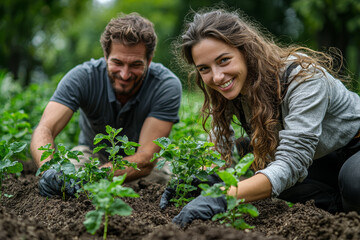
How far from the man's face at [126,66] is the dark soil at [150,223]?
1.14 metres

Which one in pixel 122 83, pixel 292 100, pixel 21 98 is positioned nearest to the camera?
pixel 292 100

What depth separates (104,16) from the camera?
31875mm

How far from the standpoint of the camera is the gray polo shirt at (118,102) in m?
3.46

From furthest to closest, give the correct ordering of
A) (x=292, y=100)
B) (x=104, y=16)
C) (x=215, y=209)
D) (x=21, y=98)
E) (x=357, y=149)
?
(x=104, y=16) → (x=21, y=98) → (x=357, y=149) → (x=292, y=100) → (x=215, y=209)

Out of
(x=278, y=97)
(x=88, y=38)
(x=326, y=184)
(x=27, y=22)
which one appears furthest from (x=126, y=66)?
(x=88, y=38)

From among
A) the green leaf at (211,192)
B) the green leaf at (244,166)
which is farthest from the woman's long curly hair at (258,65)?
the green leaf at (211,192)

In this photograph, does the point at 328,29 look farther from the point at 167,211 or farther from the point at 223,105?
the point at 167,211

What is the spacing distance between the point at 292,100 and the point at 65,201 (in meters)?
1.51

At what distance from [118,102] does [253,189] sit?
6.31ft

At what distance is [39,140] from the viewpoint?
304 centimetres

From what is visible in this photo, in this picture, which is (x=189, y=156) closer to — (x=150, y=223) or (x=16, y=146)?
(x=150, y=223)

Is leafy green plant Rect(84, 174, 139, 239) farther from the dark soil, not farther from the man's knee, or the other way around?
the man's knee

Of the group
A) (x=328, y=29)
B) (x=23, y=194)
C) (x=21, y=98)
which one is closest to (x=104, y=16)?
(x=328, y=29)

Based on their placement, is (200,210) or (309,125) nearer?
(200,210)
